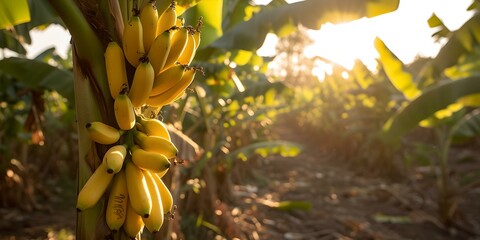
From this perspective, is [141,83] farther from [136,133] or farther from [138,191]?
[138,191]

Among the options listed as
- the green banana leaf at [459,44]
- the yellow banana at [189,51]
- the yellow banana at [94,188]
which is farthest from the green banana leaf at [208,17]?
the green banana leaf at [459,44]

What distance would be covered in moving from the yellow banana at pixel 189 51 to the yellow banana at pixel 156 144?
0.26 m

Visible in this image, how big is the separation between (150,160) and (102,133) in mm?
121

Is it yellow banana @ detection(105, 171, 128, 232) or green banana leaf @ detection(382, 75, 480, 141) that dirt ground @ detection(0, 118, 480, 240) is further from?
yellow banana @ detection(105, 171, 128, 232)

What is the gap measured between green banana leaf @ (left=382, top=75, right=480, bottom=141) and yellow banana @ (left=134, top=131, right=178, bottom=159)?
84.3 inches

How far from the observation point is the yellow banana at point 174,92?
997 mm

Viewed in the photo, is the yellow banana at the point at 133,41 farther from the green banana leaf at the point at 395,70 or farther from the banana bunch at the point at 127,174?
the green banana leaf at the point at 395,70

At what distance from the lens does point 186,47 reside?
106 centimetres

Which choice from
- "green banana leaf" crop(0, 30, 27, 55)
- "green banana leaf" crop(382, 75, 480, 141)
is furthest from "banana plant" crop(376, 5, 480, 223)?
"green banana leaf" crop(0, 30, 27, 55)

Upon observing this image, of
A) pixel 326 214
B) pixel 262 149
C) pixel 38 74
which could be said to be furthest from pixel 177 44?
pixel 326 214

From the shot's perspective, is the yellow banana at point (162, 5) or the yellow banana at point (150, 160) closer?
the yellow banana at point (150, 160)

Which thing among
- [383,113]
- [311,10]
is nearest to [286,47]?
[383,113]

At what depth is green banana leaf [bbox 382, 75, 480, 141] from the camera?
2.52 metres

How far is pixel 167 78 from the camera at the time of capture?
979 mm
